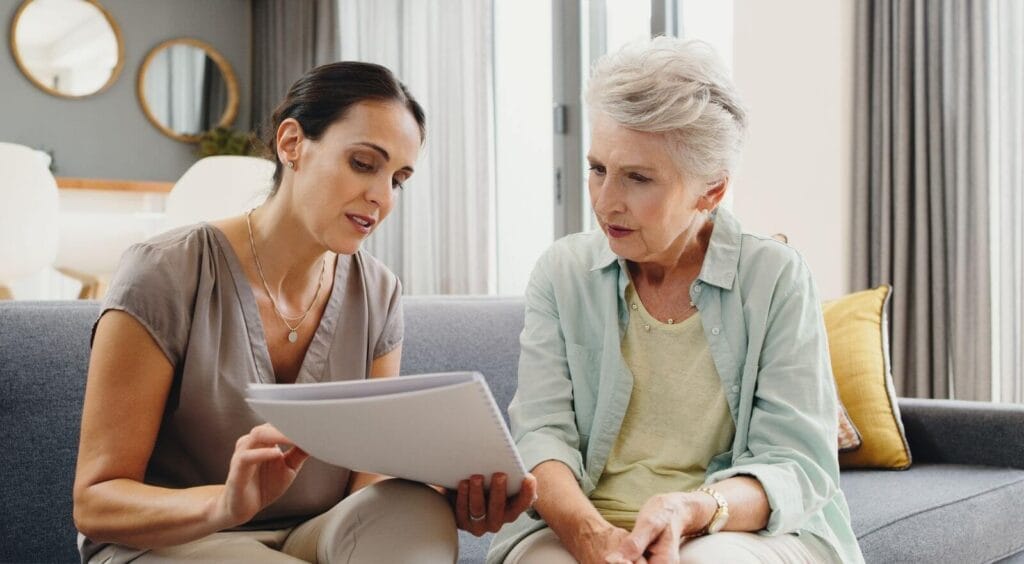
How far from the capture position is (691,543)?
4.15 ft

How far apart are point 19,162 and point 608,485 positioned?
257 cm

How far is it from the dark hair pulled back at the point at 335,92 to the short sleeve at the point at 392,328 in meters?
0.29

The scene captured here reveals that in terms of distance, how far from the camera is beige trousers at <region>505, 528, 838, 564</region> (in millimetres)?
→ 1226

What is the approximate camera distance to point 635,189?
55.3 inches

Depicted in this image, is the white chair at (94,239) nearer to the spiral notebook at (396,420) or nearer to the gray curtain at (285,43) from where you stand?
the gray curtain at (285,43)

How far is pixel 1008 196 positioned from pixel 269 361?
255 centimetres

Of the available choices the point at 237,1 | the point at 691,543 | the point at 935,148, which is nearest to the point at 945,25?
the point at 935,148

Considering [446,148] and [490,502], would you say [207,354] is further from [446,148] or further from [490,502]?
[446,148]

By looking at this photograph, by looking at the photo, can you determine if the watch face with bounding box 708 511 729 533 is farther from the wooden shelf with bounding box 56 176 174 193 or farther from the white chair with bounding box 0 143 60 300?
the wooden shelf with bounding box 56 176 174 193

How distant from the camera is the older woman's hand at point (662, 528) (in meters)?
1.17

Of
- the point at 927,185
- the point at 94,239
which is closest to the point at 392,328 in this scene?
the point at 927,185

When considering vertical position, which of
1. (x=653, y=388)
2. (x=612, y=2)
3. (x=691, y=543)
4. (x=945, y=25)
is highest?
(x=612, y=2)

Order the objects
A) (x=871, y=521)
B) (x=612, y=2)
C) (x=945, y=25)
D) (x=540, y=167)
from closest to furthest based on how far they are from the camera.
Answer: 1. (x=871, y=521)
2. (x=945, y=25)
3. (x=612, y=2)
4. (x=540, y=167)

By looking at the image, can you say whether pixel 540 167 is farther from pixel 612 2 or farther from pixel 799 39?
pixel 799 39
